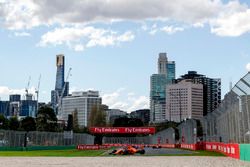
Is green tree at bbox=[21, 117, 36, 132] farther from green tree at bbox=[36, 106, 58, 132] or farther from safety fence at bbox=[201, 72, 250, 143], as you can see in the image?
safety fence at bbox=[201, 72, 250, 143]

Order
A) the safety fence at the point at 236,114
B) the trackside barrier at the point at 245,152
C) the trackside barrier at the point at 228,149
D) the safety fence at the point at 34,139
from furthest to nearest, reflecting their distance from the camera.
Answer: the safety fence at the point at 34,139 < the trackside barrier at the point at 228,149 < the trackside barrier at the point at 245,152 < the safety fence at the point at 236,114

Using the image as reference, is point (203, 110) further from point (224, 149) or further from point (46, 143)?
point (224, 149)

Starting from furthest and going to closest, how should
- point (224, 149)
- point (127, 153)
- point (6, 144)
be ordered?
point (6, 144), point (127, 153), point (224, 149)

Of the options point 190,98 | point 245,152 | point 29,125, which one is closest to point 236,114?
point 245,152

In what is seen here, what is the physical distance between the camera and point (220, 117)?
1699 inches

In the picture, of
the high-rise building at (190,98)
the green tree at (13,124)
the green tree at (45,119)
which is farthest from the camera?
the high-rise building at (190,98)

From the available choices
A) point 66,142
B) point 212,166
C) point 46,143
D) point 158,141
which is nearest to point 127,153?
point 212,166

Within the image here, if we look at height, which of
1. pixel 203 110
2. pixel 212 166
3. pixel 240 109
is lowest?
pixel 212 166

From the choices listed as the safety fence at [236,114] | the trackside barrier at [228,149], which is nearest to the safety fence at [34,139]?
the trackside barrier at [228,149]

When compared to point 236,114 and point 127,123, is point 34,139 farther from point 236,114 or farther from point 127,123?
point 127,123

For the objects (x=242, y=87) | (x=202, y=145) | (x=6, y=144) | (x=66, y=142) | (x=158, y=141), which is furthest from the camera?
(x=158, y=141)

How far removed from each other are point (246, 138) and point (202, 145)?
3486cm

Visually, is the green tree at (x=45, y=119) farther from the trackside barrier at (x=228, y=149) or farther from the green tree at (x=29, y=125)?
the trackside barrier at (x=228, y=149)

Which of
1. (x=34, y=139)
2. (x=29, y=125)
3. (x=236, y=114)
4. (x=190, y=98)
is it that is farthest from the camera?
(x=190, y=98)
